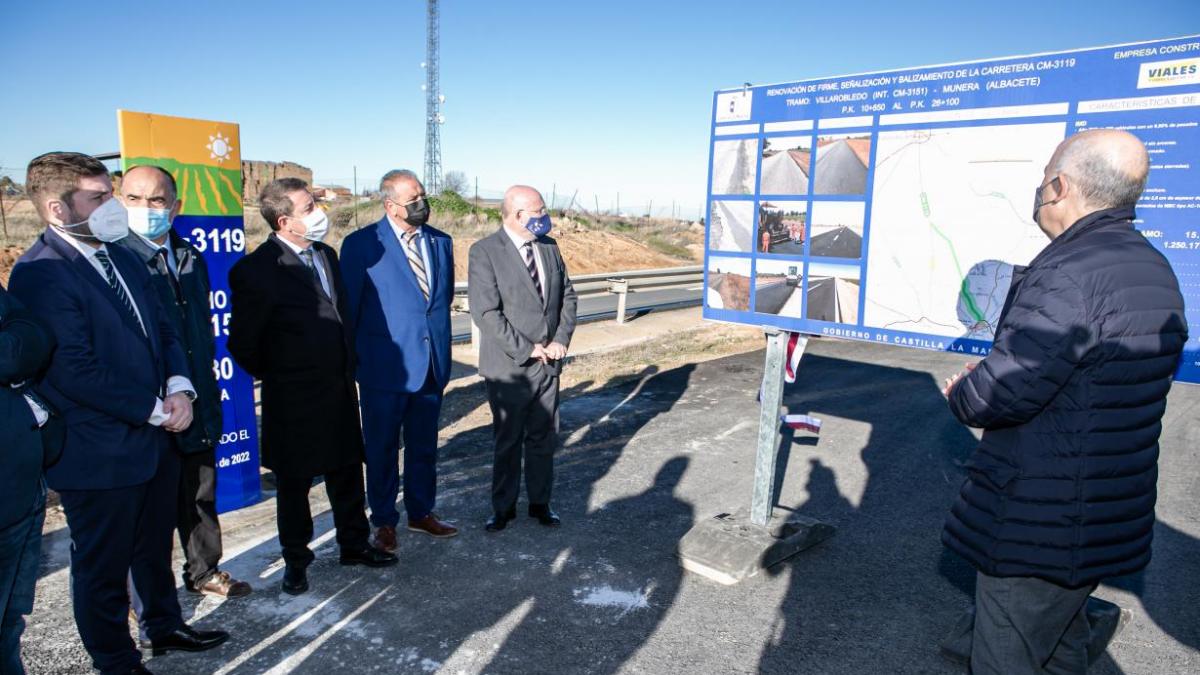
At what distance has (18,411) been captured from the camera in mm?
2217

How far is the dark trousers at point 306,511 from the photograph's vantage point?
3615 millimetres

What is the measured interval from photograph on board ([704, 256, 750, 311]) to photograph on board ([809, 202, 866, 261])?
0.45 metres

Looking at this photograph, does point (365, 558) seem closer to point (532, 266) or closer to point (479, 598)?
point (479, 598)

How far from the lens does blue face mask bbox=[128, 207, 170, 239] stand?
10.7 feet

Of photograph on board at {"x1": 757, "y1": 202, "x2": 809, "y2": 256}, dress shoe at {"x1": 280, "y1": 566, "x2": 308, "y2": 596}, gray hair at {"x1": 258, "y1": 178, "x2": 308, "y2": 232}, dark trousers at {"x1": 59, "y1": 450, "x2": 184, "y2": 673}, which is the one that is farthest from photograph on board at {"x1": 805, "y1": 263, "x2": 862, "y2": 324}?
dark trousers at {"x1": 59, "y1": 450, "x2": 184, "y2": 673}

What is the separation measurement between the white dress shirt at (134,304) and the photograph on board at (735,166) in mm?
3007

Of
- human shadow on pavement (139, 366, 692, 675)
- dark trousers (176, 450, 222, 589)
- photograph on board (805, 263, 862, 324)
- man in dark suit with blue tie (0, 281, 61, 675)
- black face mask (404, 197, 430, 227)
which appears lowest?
human shadow on pavement (139, 366, 692, 675)

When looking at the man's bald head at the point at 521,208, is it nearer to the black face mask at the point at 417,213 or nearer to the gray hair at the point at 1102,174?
the black face mask at the point at 417,213

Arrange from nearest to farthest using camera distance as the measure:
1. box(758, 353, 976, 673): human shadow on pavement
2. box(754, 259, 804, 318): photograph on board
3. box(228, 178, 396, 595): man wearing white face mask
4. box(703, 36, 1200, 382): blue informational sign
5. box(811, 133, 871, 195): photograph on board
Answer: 1. box(703, 36, 1200, 382): blue informational sign
2. box(758, 353, 976, 673): human shadow on pavement
3. box(228, 178, 396, 595): man wearing white face mask
4. box(811, 133, 871, 195): photograph on board
5. box(754, 259, 804, 318): photograph on board

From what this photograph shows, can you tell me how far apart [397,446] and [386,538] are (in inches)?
20.3

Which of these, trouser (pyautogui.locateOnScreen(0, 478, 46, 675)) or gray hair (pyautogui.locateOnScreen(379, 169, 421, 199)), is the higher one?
gray hair (pyautogui.locateOnScreen(379, 169, 421, 199))

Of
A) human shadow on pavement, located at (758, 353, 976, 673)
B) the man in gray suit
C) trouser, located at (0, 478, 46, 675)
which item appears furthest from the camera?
the man in gray suit

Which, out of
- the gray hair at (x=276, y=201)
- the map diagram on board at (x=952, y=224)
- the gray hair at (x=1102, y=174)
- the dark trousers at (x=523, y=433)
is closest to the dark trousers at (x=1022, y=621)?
the gray hair at (x=1102, y=174)

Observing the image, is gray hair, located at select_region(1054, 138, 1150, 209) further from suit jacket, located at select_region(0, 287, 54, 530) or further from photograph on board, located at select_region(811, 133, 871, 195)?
suit jacket, located at select_region(0, 287, 54, 530)
